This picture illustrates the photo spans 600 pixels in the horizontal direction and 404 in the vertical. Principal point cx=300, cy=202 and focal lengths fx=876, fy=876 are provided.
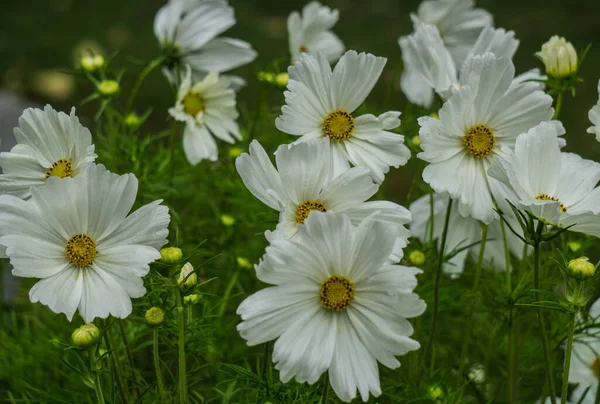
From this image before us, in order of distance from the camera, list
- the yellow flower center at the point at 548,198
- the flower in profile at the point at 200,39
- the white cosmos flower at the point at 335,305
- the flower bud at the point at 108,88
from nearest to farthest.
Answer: the white cosmos flower at the point at 335,305 → the yellow flower center at the point at 548,198 → the flower bud at the point at 108,88 → the flower in profile at the point at 200,39

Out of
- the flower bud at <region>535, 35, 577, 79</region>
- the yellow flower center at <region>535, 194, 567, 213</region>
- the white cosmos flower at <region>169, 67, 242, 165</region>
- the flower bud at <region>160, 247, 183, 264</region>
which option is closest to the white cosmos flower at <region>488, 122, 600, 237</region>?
the yellow flower center at <region>535, 194, 567, 213</region>

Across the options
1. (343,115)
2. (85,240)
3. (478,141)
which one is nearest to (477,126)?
(478,141)

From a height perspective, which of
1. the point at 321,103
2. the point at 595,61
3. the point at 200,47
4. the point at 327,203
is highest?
the point at 595,61

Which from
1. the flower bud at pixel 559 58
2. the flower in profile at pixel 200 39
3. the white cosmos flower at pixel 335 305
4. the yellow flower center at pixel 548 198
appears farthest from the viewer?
the flower in profile at pixel 200 39

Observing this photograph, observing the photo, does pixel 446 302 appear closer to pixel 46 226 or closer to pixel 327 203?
pixel 327 203

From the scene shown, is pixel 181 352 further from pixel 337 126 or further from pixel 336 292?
pixel 337 126

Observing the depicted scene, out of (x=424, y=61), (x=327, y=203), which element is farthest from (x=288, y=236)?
(x=424, y=61)

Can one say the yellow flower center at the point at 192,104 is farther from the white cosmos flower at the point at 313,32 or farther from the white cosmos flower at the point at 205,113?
the white cosmos flower at the point at 313,32

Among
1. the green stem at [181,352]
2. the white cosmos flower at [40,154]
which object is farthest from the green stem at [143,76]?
the green stem at [181,352]
